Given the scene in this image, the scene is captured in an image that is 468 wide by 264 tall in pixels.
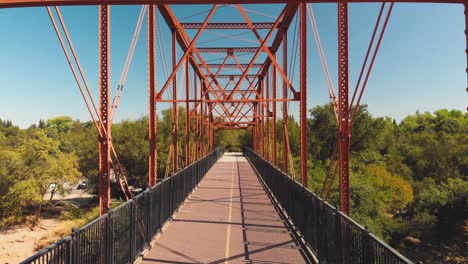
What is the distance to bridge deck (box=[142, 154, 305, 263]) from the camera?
710cm

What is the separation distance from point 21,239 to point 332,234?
36.0 m

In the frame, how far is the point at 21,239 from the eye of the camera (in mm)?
33000

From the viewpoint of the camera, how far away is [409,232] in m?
36.1

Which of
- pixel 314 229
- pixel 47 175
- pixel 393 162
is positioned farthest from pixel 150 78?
pixel 393 162

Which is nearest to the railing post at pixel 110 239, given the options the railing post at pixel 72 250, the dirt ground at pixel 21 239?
the railing post at pixel 72 250

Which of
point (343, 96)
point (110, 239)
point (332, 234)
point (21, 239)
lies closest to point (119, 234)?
point (110, 239)

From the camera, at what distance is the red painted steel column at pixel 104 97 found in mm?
7773

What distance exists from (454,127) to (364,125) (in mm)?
47627

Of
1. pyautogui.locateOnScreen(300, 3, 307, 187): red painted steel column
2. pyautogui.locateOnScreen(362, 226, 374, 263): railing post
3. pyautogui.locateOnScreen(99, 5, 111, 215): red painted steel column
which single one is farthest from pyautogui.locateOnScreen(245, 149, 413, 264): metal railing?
pyautogui.locateOnScreen(99, 5, 111, 215): red painted steel column

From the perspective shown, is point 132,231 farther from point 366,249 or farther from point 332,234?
point 366,249

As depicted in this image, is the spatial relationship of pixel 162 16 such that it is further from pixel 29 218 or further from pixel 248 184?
pixel 29 218

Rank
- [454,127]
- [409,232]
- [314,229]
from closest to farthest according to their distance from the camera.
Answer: [314,229], [409,232], [454,127]

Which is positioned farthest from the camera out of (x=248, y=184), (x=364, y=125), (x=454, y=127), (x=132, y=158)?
(x=454, y=127)

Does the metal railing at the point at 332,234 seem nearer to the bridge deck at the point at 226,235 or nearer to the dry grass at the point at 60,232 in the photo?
the bridge deck at the point at 226,235
